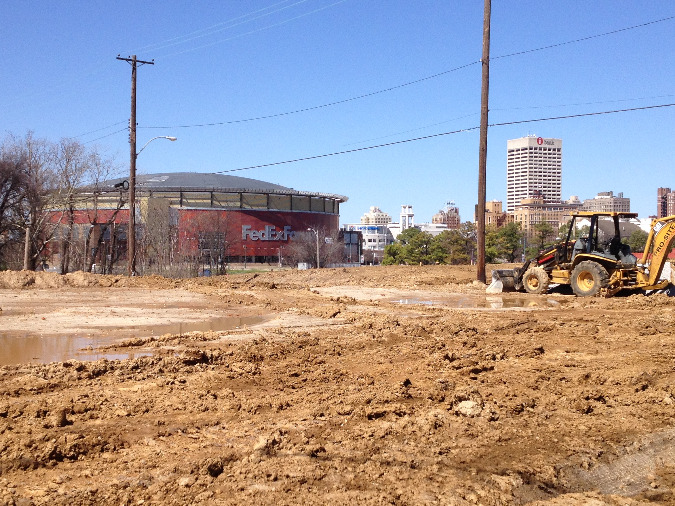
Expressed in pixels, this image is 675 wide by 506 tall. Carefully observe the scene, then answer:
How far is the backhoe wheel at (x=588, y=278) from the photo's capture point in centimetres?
2081

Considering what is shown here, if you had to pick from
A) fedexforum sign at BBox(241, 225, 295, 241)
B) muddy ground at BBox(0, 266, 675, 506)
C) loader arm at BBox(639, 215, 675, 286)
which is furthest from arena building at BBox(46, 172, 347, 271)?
muddy ground at BBox(0, 266, 675, 506)

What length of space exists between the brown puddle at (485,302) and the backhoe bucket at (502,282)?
6.27 ft

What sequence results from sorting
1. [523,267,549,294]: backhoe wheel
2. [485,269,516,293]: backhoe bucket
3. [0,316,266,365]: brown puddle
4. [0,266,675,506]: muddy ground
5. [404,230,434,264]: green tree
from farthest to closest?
[404,230,434,264]: green tree, [485,269,516,293]: backhoe bucket, [523,267,549,294]: backhoe wheel, [0,316,266,365]: brown puddle, [0,266,675,506]: muddy ground

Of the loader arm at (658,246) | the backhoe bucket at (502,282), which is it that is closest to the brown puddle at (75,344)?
the backhoe bucket at (502,282)

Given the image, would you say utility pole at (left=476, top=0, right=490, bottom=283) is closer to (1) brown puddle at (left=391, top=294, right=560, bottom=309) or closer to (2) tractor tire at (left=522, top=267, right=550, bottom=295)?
(2) tractor tire at (left=522, top=267, right=550, bottom=295)

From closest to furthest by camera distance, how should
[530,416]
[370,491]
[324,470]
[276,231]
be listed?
[370,491]
[324,470]
[530,416]
[276,231]

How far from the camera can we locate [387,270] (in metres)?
35.2

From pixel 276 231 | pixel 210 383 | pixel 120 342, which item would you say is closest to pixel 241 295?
pixel 120 342

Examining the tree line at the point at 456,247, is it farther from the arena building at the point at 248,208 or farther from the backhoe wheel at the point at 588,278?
the backhoe wheel at the point at 588,278

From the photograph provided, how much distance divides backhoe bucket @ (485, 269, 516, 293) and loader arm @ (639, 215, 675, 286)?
496cm

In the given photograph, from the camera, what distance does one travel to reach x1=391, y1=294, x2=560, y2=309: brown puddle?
64.5ft

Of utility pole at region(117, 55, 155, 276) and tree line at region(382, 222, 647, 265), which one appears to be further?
tree line at region(382, 222, 647, 265)

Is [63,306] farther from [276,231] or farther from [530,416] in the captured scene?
[276,231]

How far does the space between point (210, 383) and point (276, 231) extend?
9762 cm
